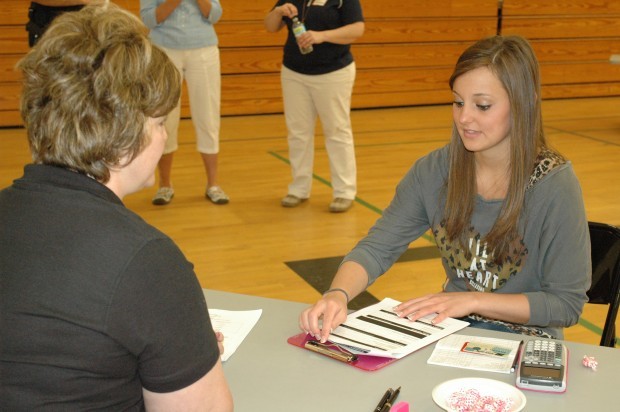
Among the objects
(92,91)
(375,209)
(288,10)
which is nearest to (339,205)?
(375,209)

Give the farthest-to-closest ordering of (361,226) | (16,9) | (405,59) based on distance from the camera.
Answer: (405,59) < (16,9) < (361,226)

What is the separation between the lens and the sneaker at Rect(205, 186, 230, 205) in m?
5.22

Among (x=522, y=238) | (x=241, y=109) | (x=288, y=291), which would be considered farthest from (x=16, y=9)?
(x=522, y=238)

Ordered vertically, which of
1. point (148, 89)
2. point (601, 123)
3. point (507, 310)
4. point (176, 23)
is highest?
point (148, 89)

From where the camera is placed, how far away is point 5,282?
118 centimetres

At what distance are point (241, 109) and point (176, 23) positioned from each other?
3390 mm

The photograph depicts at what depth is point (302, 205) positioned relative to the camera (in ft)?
17.1

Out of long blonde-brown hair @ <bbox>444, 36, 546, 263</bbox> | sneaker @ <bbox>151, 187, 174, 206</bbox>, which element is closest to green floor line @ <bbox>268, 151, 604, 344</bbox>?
sneaker @ <bbox>151, 187, 174, 206</bbox>

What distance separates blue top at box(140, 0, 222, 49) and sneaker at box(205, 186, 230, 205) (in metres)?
0.92

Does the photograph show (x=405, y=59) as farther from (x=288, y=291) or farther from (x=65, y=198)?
(x=65, y=198)

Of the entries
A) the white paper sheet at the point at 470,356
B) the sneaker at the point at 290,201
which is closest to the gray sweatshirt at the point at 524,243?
the white paper sheet at the point at 470,356

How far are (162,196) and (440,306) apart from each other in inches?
142

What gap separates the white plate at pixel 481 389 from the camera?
144 cm

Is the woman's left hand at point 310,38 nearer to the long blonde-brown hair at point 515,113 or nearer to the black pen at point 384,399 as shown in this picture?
the long blonde-brown hair at point 515,113
